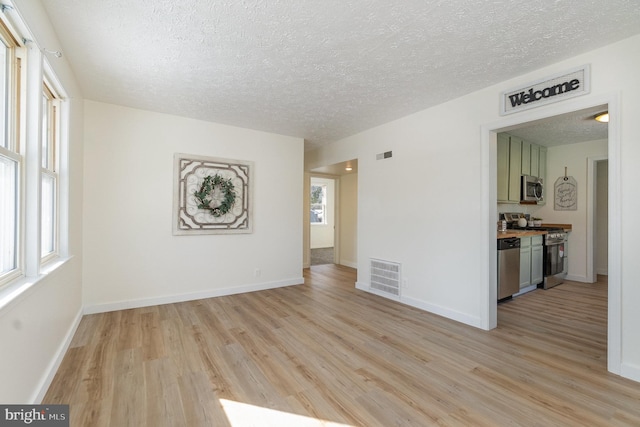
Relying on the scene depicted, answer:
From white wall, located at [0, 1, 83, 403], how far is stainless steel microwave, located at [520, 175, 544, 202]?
249 inches

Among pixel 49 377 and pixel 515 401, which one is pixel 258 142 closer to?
pixel 49 377

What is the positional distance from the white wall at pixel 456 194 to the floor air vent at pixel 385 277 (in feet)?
0.39

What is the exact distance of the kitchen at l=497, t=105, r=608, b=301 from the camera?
4484 millimetres

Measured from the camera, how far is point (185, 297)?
4000mm

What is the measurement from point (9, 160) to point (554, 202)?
7.45m

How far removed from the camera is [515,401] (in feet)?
6.19

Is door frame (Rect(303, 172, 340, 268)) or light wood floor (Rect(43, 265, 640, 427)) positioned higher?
door frame (Rect(303, 172, 340, 268))

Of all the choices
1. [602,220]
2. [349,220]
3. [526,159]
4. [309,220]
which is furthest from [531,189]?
[309,220]

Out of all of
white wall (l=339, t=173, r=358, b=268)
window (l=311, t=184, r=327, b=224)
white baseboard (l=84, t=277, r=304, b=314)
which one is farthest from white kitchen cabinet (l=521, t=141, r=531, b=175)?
window (l=311, t=184, r=327, b=224)

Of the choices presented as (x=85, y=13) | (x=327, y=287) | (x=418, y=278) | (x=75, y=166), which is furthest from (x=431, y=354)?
(x=75, y=166)

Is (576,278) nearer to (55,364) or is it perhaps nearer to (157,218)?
(157,218)

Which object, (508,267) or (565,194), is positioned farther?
(565,194)

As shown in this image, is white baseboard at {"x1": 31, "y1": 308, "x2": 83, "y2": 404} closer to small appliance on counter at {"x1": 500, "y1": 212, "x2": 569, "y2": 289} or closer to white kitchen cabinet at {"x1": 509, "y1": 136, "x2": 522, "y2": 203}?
white kitchen cabinet at {"x1": 509, "y1": 136, "x2": 522, "y2": 203}

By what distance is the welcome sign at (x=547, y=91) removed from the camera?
7.79 feet
